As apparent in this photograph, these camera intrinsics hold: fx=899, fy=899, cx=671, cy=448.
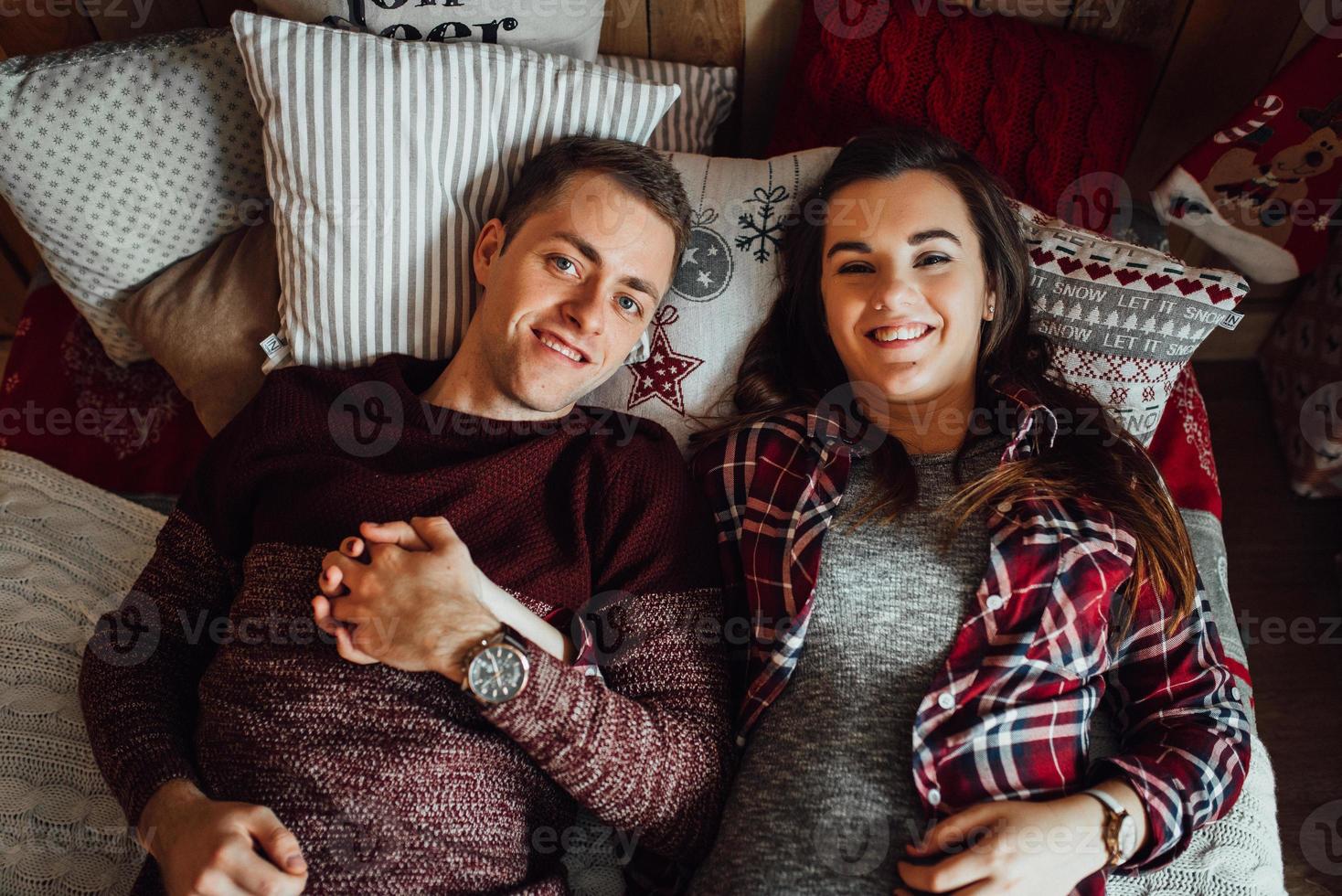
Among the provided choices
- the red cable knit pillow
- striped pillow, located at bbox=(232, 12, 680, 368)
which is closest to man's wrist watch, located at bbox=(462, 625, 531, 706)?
striped pillow, located at bbox=(232, 12, 680, 368)

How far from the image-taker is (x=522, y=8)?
58.9 inches

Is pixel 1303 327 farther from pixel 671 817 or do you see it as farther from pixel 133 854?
pixel 133 854

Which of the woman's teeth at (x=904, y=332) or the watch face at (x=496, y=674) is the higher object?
the woman's teeth at (x=904, y=332)

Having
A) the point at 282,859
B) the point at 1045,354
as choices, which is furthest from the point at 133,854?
the point at 1045,354

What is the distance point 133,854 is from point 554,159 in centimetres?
116

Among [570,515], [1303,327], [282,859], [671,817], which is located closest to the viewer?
[282,859]

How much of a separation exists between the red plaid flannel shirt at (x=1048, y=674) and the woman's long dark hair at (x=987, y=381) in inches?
1.5

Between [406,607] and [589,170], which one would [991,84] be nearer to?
[589,170]

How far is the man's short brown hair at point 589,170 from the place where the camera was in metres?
1.38

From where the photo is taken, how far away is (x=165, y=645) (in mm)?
1254

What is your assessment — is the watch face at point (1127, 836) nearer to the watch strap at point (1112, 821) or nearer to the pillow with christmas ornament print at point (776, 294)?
the watch strap at point (1112, 821)

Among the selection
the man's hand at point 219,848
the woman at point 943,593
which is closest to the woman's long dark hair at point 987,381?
the woman at point 943,593

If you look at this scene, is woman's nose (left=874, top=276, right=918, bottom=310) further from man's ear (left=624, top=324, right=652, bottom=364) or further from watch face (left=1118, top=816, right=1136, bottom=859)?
watch face (left=1118, top=816, right=1136, bottom=859)

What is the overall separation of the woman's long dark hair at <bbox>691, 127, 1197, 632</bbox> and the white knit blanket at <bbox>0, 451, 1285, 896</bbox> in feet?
1.02
